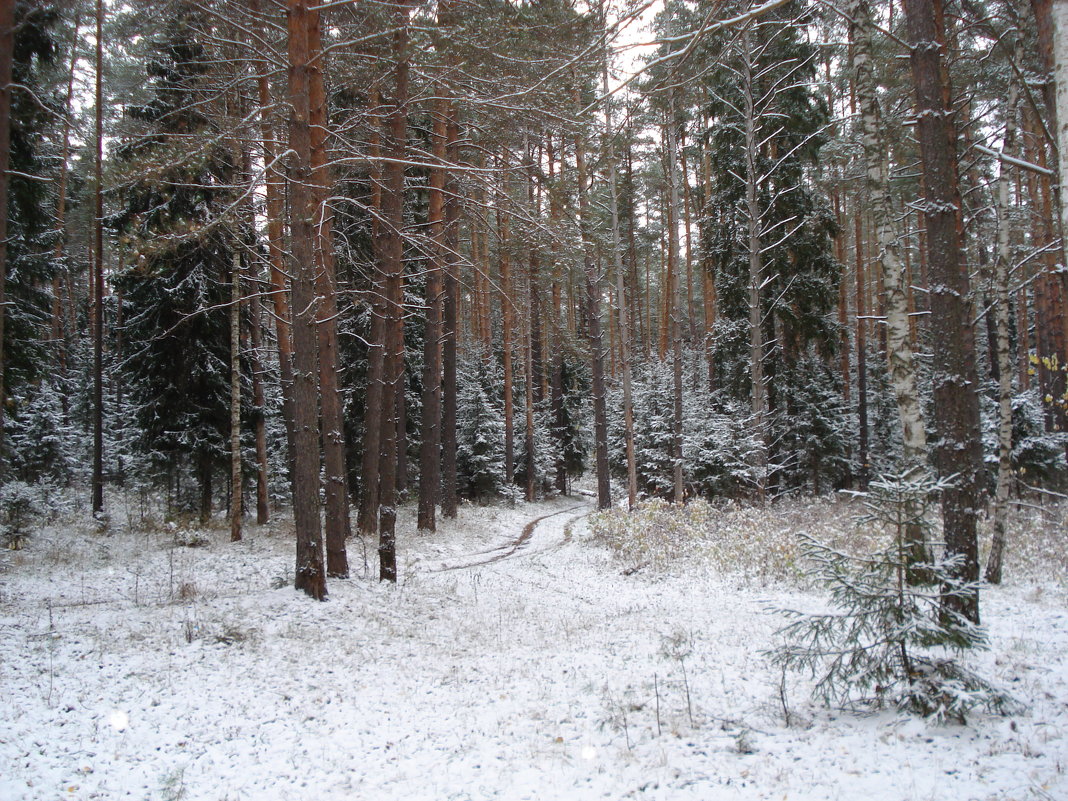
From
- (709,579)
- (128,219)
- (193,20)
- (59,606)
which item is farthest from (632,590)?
(128,219)

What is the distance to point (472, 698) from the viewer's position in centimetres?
555

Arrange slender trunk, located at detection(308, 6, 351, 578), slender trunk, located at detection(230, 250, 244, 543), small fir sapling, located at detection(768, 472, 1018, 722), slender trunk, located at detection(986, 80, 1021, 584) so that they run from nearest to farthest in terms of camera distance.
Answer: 1. small fir sapling, located at detection(768, 472, 1018, 722)
2. slender trunk, located at detection(986, 80, 1021, 584)
3. slender trunk, located at detection(308, 6, 351, 578)
4. slender trunk, located at detection(230, 250, 244, 543)

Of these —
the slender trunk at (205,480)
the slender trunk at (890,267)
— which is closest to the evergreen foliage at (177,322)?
the slender trunk at (205,480)

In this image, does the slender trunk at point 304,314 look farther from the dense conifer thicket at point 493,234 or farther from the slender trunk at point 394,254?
the slender trunk at point 394,254

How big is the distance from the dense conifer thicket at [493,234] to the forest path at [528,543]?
226 centimetres

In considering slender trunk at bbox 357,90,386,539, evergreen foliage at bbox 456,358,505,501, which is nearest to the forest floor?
slender trunk at bbox 357,90,386,539

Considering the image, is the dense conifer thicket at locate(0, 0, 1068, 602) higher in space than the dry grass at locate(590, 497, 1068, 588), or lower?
higher

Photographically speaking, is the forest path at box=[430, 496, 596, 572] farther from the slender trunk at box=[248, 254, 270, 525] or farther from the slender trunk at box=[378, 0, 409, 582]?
the slender trunk at box=[248, 254, 270, 525]

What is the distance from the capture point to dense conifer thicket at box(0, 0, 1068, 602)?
261 inches

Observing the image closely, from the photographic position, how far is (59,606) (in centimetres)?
794

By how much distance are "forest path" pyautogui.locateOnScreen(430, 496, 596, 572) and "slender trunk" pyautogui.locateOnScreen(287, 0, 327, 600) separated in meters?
3.94

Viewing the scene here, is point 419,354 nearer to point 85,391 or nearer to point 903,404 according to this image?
point 903,404

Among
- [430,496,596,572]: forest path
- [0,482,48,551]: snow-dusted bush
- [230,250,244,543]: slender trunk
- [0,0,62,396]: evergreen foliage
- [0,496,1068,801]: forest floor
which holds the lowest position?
[430,496,596,572]: forest path

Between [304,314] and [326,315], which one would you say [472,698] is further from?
[326,315]
